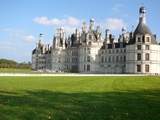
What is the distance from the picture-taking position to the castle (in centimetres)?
7388

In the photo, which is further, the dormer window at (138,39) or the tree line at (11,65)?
the tree line at (11,65)

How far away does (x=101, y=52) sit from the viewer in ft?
288

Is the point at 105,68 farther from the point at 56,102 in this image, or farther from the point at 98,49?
the point at 56,102

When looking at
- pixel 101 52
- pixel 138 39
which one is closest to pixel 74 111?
pixel 138 39

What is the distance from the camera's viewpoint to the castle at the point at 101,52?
242ft

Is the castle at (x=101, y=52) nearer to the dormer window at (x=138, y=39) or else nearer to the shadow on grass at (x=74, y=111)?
the dormer window at (x=138, y=39)

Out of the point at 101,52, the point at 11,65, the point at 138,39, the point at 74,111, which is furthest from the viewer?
the point at 11,65

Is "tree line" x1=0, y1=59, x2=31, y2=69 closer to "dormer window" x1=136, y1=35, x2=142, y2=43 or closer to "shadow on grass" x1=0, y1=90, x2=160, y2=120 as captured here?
"dormer window" x1=136, y1=35, x2=142, y2=43

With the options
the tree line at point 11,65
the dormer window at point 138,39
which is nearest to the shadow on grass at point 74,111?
the dormer window at point 138,39

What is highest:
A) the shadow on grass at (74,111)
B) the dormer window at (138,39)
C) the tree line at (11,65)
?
the dormer window at (138,39)

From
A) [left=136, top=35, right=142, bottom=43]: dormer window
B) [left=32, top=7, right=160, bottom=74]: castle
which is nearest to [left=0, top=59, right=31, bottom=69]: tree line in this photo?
[left=32, top=7, right=160, bottom=74]: castle

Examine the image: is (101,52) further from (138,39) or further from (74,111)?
(74,111)

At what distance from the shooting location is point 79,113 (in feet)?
36.7

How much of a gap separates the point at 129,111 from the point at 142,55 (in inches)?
2482
